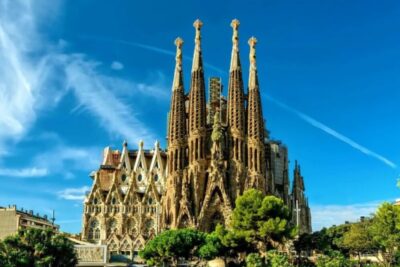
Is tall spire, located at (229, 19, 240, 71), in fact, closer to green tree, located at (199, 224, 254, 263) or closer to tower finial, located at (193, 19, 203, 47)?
tower finial, located at (193, 19, 203, 47)

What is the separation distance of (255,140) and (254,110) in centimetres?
404

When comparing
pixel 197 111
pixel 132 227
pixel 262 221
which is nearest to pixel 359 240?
pixel 262 221

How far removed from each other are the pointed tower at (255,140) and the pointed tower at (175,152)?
330 inches

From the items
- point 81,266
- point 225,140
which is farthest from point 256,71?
point 81,266

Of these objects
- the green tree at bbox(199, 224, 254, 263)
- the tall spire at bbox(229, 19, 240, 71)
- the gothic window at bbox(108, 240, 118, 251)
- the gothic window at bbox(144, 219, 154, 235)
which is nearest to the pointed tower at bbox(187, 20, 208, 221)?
the tall spire at bbox(229, 19, 240, 71)

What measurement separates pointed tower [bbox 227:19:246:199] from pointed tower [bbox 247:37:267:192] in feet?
2.82

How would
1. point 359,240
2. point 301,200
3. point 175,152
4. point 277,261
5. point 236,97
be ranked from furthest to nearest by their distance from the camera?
point 301,200 < point 236,97 < point 175,152 < point 359,240 < point 277,261

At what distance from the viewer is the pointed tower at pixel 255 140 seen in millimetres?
63000

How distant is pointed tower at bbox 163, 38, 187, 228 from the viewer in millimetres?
62716

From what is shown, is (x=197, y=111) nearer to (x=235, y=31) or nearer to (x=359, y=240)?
(x=235, y=31)

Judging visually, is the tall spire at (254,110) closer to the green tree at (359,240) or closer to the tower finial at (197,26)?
the tower finial at (197,26)

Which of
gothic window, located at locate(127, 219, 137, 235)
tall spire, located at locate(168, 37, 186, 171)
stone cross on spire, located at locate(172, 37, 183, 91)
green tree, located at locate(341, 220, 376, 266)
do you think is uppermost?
stone cross on spire, located at locate(172, 37, 183, 91)

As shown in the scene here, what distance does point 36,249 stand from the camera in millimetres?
32188

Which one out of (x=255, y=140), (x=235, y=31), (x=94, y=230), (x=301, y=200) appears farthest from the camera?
(x=301, y=200)
